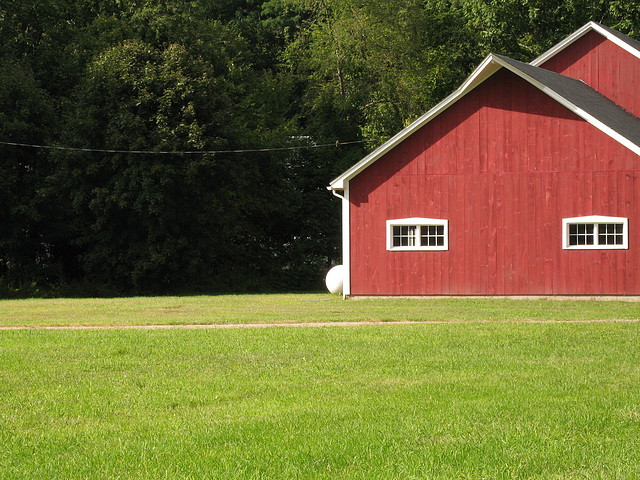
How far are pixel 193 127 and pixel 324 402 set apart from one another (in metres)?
27.5

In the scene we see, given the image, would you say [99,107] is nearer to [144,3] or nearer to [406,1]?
[144,3]

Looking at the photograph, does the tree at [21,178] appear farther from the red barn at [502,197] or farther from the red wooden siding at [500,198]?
the red wooden siding at [500,198]

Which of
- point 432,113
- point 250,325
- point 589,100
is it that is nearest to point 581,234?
point 589,100

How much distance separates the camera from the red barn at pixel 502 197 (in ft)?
78.3

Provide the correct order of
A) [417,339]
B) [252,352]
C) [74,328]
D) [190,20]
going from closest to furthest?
1. [252,352]
2. [417,339]
3. [74,328]
4. [190,20]

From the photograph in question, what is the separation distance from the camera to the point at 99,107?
35.8 m

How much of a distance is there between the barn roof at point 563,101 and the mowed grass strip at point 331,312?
432 centimetres

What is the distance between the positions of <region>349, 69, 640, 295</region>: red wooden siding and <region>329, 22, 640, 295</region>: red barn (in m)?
0.03

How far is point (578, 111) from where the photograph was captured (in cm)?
2373

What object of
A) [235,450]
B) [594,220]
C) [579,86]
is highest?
[579,86]

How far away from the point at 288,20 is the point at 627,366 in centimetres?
5242

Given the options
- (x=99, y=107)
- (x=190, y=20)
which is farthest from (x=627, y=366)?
(x=190, y=20)

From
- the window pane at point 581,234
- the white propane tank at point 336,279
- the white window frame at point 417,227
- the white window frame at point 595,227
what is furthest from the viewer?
the white propane tank at point 336,279

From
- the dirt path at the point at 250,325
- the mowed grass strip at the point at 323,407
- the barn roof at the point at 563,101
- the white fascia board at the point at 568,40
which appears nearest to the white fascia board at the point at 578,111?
the barn roof at the point at 563,101
